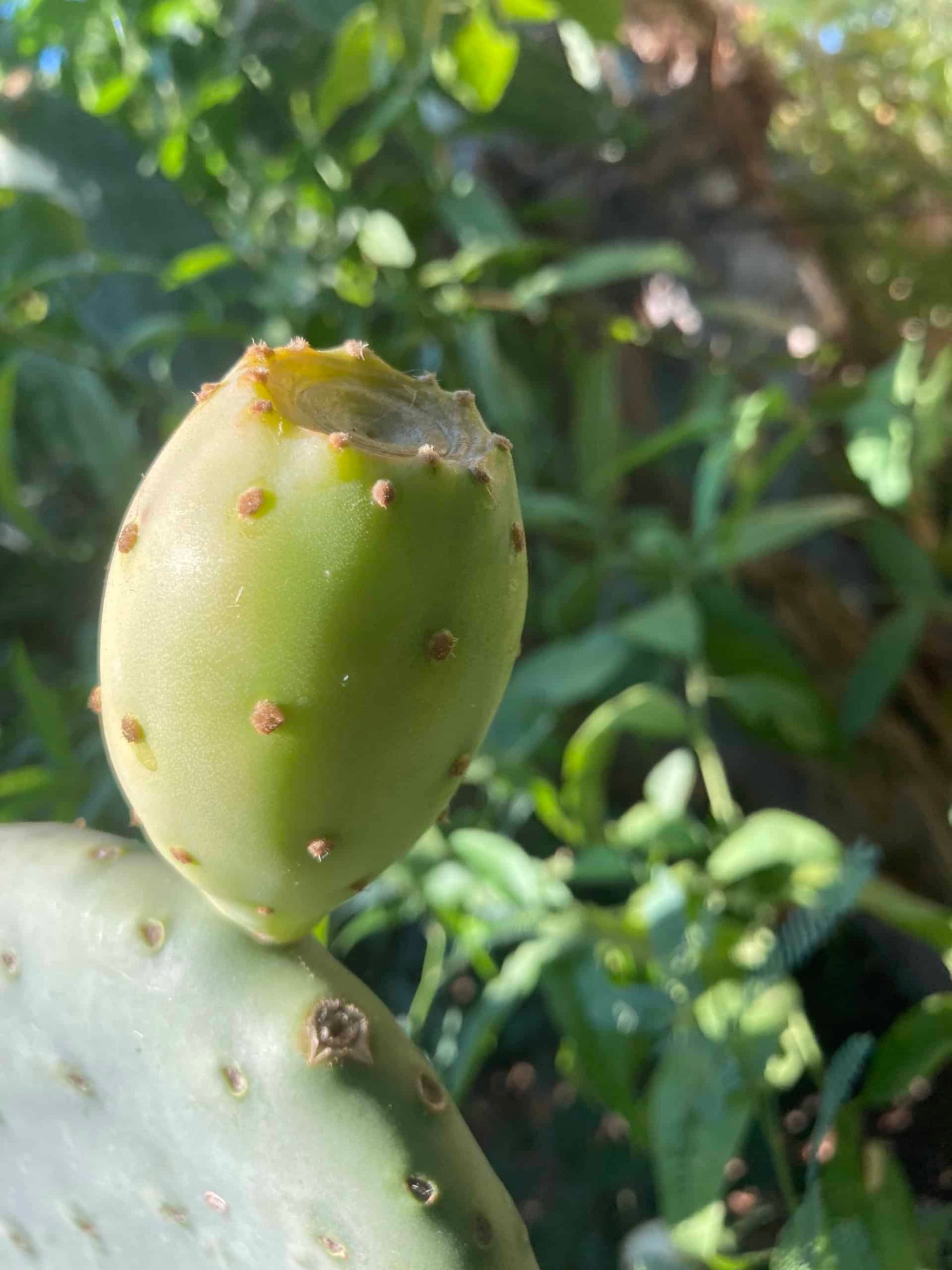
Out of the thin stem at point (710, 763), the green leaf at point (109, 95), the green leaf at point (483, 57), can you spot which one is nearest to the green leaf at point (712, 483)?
the thin stem at point (710, 763)

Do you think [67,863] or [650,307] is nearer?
[67,863]

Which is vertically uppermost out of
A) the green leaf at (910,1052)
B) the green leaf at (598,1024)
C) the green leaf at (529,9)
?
the green leaf at (529,9)

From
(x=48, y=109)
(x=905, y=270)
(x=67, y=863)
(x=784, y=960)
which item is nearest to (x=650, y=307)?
(x=905, y=270)

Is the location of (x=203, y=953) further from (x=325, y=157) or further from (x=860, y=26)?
(x=860, y=26)

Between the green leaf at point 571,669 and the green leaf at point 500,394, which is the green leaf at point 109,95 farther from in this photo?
the green leaf at point 571,669

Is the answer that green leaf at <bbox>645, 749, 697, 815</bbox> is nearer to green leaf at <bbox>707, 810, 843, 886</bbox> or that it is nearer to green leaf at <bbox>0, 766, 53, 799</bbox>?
green leaf at <bbox>707, 810, 843, 886</bbox>
